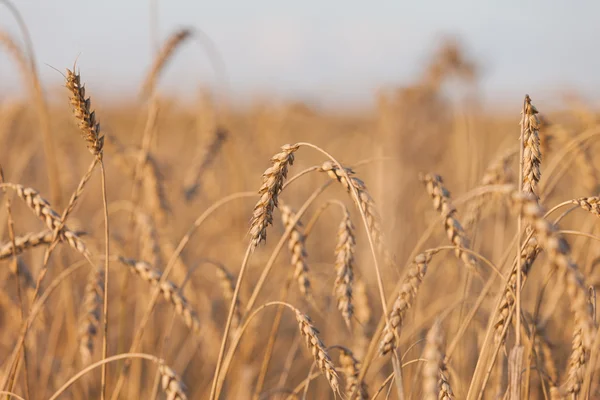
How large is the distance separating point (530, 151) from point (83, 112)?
3.01 ft

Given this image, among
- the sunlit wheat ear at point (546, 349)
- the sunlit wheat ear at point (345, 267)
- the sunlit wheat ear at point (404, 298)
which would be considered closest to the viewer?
the sunlit wheat ear at point (404, 298)

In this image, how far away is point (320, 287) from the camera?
2375mm

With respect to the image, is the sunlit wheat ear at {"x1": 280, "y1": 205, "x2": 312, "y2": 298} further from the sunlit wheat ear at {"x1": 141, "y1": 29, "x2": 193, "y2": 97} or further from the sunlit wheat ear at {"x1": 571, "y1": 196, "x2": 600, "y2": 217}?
the sunlit wheat ear at {"x1": 141, "y1": 29, "x2": 193, "y2": 97}

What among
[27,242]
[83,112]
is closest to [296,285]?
[27,242]

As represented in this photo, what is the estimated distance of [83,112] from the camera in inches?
46.0

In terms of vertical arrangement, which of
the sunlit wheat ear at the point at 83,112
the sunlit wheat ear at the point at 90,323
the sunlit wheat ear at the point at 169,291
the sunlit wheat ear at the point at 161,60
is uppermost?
the sunlit wheat ear at the point at 161,60

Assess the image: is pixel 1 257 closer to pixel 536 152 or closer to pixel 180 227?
pixel 536 152

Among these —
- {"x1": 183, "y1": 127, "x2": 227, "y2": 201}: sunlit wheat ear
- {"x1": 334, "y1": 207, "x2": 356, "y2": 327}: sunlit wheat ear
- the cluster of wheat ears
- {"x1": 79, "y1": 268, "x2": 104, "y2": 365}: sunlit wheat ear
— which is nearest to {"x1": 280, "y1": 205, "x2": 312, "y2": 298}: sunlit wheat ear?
the cluster of wheat ears

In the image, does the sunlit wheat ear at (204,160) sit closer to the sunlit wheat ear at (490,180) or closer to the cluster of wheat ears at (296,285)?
the cluster of wheat ears at (296,285)

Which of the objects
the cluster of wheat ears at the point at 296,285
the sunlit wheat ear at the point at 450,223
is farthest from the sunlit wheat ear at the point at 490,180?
the sunlit wheat ear at the point at 450,223

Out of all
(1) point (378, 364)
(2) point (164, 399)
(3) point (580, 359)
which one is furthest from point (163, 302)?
(3) point (580, 359)

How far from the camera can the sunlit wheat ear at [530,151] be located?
43.5 inches

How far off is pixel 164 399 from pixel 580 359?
199cm

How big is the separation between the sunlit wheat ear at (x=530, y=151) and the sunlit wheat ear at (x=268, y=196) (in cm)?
46
